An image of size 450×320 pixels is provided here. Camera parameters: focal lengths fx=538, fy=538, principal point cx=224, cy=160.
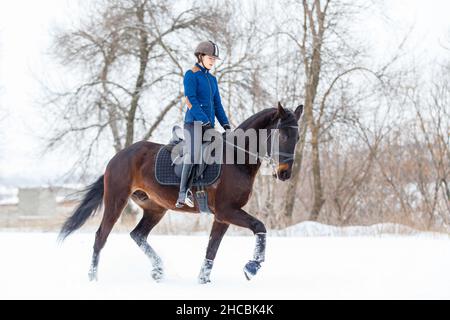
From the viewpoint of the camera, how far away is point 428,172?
50.8ft

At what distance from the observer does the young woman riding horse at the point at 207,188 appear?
17.2 feet

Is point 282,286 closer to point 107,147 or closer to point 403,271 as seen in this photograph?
point 403,271

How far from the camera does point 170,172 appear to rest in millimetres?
5898

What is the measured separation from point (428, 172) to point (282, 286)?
11.4m

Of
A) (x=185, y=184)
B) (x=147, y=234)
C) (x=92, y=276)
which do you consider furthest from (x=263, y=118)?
(x=92, y=276)

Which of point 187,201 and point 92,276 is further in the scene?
point 92,276

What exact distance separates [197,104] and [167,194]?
42.5 inches

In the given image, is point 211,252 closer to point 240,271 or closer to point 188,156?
point 240,271

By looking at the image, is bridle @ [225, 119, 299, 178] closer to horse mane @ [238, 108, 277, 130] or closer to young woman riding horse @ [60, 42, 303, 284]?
young woman riding horse @ [60, 42, 303, 284]

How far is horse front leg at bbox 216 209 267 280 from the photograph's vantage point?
5.14 meters

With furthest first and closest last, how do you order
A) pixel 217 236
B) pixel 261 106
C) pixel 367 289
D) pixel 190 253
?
1. pixel 261 106
2. pixel 190 253
3. pixel 217 236
4. pixel 367 289

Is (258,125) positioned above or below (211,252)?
above

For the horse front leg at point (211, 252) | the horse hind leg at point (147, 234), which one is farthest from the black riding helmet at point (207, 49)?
the horse hind leg at point (147, 234)
